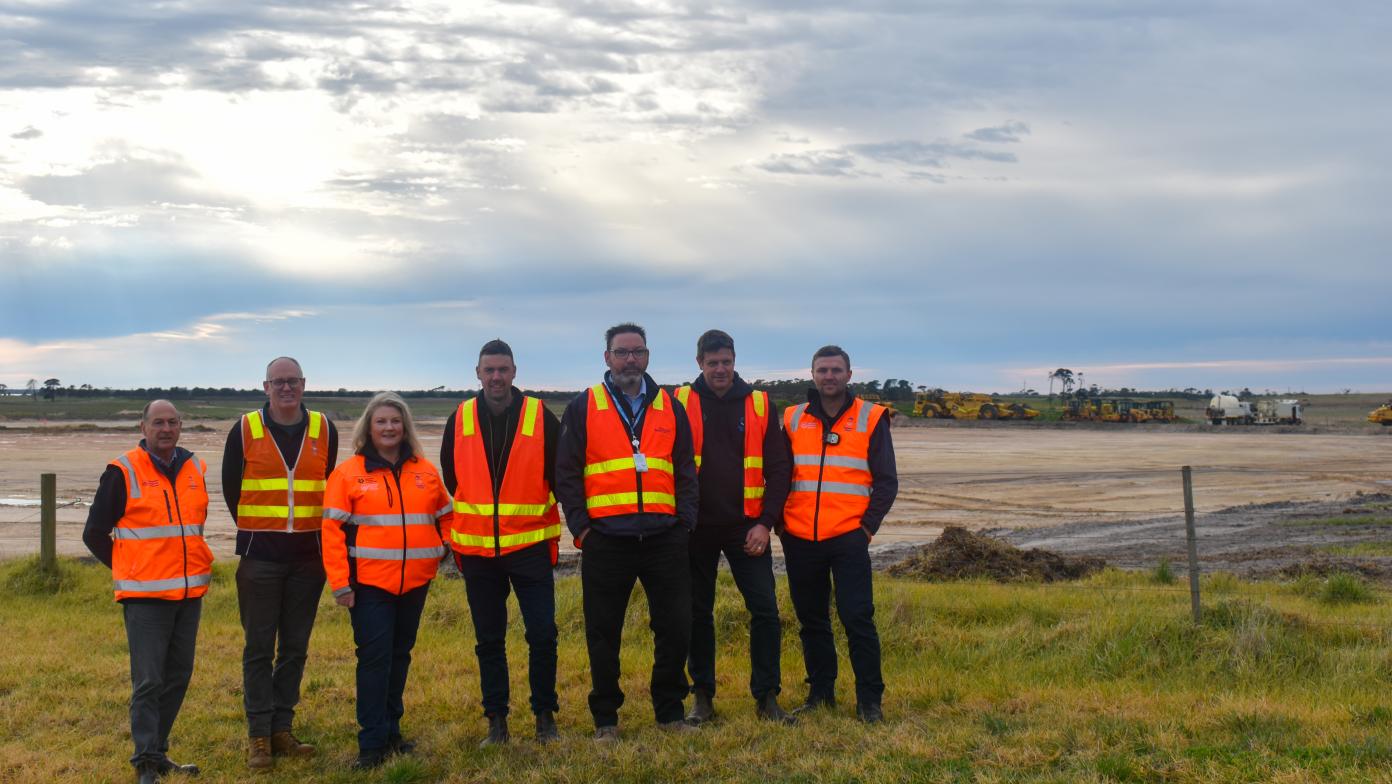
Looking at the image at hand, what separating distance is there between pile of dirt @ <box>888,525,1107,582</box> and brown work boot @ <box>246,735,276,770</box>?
754 centimetres

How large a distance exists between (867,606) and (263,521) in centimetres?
324

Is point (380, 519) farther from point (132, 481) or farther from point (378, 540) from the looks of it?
point (132, 481)

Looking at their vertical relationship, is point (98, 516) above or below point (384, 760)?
above

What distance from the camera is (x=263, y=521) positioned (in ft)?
18.5

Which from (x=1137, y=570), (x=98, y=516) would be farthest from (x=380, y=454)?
(x=1137, y=570)

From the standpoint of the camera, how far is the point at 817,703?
6.30 meters

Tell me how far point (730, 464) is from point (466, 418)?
1.42m

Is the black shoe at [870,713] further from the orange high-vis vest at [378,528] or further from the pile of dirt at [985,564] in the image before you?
the pile of dirt at [985,564]

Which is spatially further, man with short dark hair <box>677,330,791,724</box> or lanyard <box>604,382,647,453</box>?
A: man with short dark hair <box>677,330,791,724</box>

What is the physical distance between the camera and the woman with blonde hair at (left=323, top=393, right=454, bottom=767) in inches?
218

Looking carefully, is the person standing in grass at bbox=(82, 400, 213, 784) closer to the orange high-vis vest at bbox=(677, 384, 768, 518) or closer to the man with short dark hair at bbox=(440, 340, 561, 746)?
the man with short dark hair at bbox=(440, 340, 561, 746)

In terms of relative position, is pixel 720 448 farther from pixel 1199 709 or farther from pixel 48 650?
pixel 48 650

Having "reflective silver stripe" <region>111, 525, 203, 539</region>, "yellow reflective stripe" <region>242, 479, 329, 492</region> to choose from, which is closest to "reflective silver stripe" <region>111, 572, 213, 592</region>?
"reflective silver stripe" <region>111, 525, 203, 539</region>

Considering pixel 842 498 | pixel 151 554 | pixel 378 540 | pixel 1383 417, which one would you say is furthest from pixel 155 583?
pixel 1383 417
